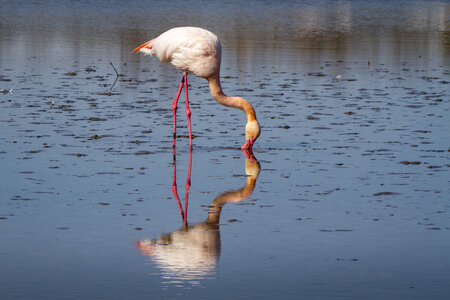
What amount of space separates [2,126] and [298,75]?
8452mm

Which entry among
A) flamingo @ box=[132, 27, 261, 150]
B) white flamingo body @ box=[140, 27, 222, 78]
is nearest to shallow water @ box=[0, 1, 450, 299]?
flamingo @ box=[132, 27, 261, 150]

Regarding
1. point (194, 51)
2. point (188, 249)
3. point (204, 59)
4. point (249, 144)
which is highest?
point (194, 51)

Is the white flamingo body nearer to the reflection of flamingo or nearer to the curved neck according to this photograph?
the curved neck

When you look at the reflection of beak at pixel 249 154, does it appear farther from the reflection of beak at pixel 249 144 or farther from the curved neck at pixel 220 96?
the curved neck at pixel 220 96

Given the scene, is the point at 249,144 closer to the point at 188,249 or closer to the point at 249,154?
the point at 249,154

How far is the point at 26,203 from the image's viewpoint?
8.98 m

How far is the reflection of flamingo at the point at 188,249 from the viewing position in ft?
23.0

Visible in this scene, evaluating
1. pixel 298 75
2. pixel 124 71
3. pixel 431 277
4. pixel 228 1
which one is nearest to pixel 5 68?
pixel 124 71

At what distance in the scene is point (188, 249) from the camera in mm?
7539

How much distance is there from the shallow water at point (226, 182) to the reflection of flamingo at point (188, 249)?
0.02 m

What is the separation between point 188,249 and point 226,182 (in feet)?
9.07

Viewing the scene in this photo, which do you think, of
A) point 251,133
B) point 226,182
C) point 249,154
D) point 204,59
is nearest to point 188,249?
point 226,182

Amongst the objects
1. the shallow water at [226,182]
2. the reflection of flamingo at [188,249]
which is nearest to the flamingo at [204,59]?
the shallow water at [226,182]

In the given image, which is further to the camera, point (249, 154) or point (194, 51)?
point (194, 51)
